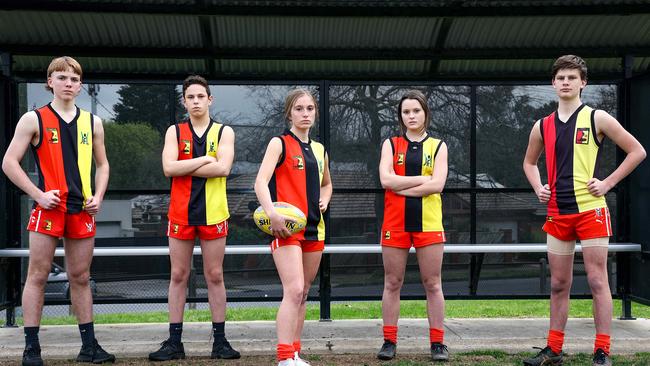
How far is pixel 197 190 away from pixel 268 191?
3.08ft

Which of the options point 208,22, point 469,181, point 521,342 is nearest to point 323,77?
point 208,22

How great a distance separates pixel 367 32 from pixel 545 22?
169 cm

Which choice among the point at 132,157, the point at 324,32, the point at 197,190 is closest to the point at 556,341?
the point at 197,190

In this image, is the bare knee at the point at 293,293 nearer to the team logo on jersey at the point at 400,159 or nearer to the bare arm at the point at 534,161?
the team logo on jersey at the point at 400,159

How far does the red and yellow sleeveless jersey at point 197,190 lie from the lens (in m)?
5.09

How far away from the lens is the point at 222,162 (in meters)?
5.11

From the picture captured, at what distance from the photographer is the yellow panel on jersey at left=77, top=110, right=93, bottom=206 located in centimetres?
495

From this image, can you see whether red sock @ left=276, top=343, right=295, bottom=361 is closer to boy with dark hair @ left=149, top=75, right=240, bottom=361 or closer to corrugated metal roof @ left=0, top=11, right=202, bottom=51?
boy with dark hair @ left=149, top=75, right=240, bottom=361

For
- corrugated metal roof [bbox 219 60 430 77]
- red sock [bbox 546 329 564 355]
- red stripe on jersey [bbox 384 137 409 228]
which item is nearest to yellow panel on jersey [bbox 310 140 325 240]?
red stripe on jersey [bbox 384 137 409 228]

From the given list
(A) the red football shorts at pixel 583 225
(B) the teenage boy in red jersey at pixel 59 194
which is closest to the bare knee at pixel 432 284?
(A) the red football shorts at pixel 583 225

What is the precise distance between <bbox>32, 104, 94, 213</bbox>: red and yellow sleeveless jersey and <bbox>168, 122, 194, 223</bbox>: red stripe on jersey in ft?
2.01

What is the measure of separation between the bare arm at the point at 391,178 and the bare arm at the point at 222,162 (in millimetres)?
1145

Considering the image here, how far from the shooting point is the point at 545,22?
21.7 feet

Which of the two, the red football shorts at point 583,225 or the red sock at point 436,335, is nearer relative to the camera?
the red football shorts at point 583,225
